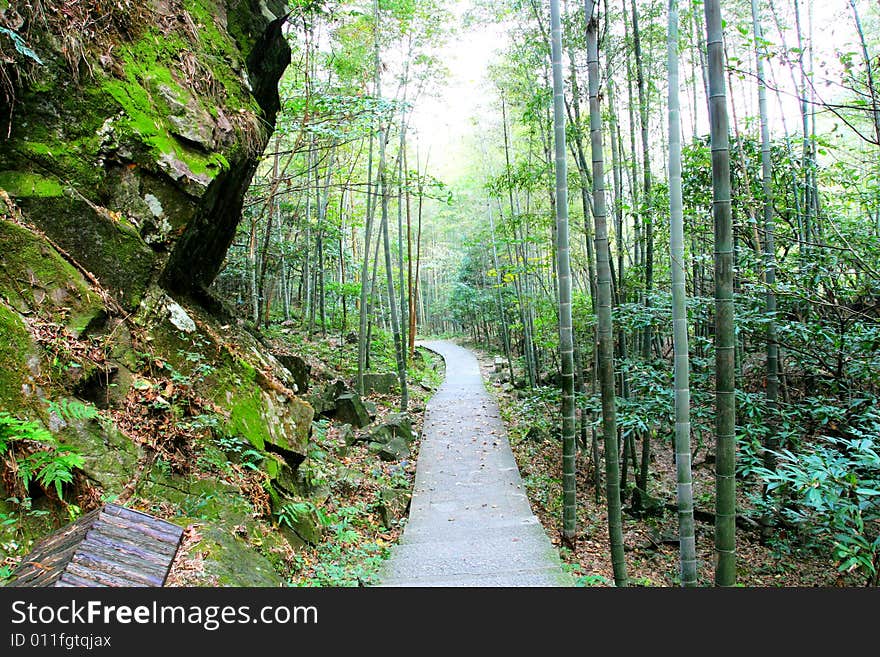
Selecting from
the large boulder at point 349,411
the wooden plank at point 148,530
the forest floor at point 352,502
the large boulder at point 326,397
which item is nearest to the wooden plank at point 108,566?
the wooden plank at point 148,530

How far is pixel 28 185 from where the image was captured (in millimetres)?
3186

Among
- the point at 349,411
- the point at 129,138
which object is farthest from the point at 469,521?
the point at 129,138

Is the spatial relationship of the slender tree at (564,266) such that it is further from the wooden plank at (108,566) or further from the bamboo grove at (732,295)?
the wooden plank at (108,566)

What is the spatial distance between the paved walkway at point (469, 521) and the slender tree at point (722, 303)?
153 centimetres

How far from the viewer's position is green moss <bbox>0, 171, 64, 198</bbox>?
3133 millimetres

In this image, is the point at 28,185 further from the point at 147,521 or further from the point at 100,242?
the point at 147,521

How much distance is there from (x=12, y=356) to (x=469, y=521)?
4121 millimetres

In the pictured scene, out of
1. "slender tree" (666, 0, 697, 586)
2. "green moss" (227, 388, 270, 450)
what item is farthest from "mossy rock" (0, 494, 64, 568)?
"slender tree" (666, 0, 697, 586)

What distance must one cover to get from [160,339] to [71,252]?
0.74 meters

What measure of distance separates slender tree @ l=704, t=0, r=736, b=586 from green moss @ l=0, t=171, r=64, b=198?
3819mm

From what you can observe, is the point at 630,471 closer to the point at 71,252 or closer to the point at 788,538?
the point at 788,538

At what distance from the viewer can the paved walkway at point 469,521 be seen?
13.3 ft

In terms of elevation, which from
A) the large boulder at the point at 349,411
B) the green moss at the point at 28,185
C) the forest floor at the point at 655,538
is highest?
the green moss at the point at 28,185

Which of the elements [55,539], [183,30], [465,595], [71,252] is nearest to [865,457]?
[465,595]
